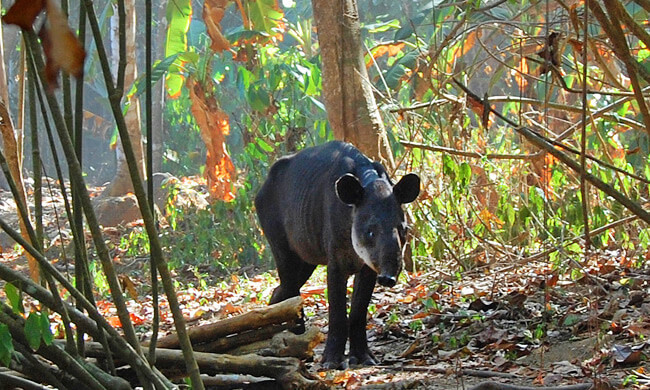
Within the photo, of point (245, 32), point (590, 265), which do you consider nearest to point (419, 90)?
point (245, 32)

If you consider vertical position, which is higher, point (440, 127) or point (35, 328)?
point (440, 127)

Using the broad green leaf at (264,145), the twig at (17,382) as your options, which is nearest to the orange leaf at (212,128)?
the broad green leaf at (264,145)

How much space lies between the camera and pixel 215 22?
9.96m

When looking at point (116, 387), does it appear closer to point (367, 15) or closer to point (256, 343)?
point (256, 343)

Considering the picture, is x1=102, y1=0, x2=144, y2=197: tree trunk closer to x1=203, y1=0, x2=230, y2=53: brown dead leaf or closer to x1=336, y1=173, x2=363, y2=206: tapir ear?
x1=203, y1=0, x2=230, y2=53: brown dead leaf

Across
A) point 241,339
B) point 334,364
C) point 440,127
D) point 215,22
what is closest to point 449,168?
point 440,127

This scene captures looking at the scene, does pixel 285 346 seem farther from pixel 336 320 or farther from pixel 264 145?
pixel 264 145

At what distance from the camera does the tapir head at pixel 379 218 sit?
509cm

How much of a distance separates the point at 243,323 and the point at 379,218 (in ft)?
4.62

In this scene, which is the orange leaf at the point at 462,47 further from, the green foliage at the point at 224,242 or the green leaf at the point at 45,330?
the green foliage at the point at 224,242

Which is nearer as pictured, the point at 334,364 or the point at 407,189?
the point at 334,364

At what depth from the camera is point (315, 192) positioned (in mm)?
6047

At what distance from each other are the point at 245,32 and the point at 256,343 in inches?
275

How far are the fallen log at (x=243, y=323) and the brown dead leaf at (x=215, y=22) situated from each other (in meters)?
6.07
